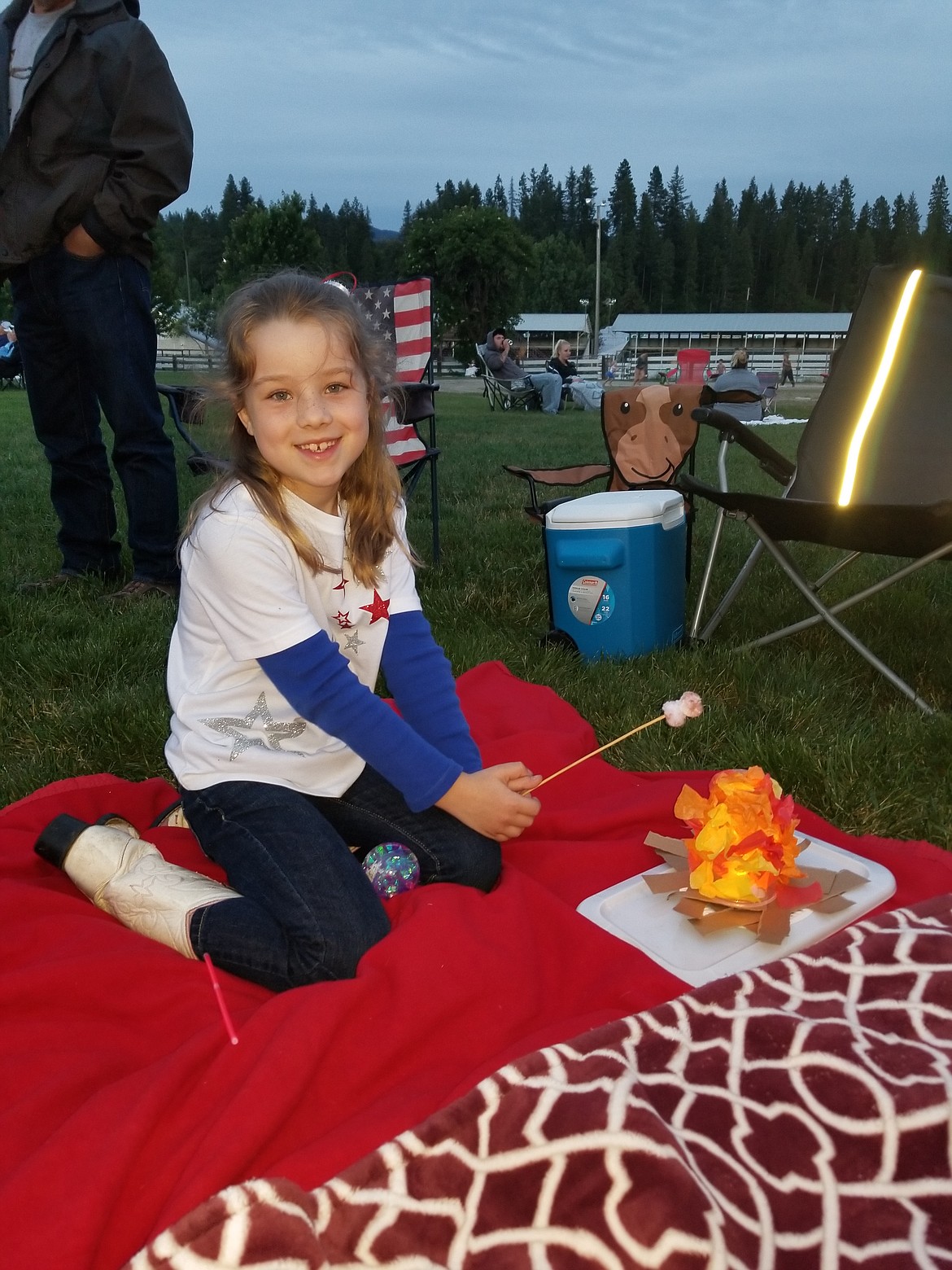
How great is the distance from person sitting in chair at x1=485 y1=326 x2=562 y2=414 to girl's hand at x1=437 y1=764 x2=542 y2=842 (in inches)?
582

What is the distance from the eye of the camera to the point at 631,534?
3139 mm

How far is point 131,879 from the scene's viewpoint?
178cm

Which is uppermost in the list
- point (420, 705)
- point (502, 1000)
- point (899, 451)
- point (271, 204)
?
point (271, 204)

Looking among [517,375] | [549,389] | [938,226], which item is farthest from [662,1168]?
[938,226]

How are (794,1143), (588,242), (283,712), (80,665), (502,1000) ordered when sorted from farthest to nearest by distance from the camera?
(588,242), (80,665), (283,712), (502,1000), (794,1143)

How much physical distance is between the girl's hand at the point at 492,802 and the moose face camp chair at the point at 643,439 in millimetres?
2298

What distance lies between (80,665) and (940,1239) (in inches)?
98.0

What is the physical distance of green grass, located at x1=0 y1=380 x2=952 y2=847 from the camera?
232 centimetres

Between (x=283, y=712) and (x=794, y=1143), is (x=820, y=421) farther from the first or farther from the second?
(x=794, y=1143)

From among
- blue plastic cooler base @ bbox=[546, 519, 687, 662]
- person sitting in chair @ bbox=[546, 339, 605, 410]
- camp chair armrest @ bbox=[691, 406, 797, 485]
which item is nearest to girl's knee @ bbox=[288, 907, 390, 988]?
blue plastic cooler base @ bbox=[546, 519, 687, 662]

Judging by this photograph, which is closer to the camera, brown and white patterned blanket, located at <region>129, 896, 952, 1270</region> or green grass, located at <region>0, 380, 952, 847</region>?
brown and white patterned blanket, located at <region>129, 896, 952, 1270</region>

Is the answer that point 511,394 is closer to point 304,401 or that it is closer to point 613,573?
point 613,573

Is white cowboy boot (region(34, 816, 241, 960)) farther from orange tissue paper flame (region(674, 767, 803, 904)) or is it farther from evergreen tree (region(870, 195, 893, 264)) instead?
evergreen tree (region(870, 195, 893, 264))

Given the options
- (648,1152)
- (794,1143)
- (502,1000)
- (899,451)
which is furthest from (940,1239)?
(899,451)
